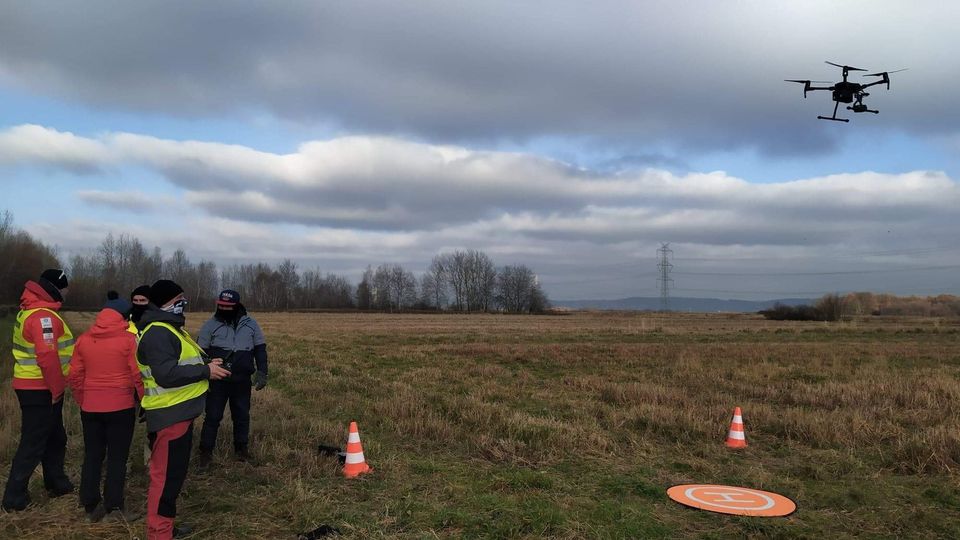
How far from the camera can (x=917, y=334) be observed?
39750mm

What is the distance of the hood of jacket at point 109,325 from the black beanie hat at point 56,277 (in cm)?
89

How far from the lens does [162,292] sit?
188 inches

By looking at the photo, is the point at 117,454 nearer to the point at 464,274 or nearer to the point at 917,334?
the point at 917,334

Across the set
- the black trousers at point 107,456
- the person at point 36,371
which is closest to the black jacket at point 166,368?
the black trousers at point 107,456

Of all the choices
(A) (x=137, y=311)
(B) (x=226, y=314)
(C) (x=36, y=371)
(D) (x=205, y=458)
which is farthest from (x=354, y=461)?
(C) (x=36, y=371)

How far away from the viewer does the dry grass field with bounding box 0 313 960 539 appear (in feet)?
17.4

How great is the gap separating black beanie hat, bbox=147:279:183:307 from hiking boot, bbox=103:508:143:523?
1986 millimetres

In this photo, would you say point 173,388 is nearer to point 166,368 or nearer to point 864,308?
point 166,368

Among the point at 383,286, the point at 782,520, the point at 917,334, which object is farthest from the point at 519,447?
the point at 383,286

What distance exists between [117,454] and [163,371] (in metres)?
1.30

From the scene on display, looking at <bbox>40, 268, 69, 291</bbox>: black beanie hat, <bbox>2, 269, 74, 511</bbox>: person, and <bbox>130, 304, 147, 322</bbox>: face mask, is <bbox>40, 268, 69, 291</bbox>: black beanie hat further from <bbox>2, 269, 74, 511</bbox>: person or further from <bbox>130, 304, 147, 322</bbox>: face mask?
<bbox>130, 304, 147, 322</bbox>: face mask

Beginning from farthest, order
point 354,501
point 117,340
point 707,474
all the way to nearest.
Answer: point 707,474 → point 354,501 → point 117,340

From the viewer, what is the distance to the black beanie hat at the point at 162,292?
4766mm

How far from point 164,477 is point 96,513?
1.19 meters
